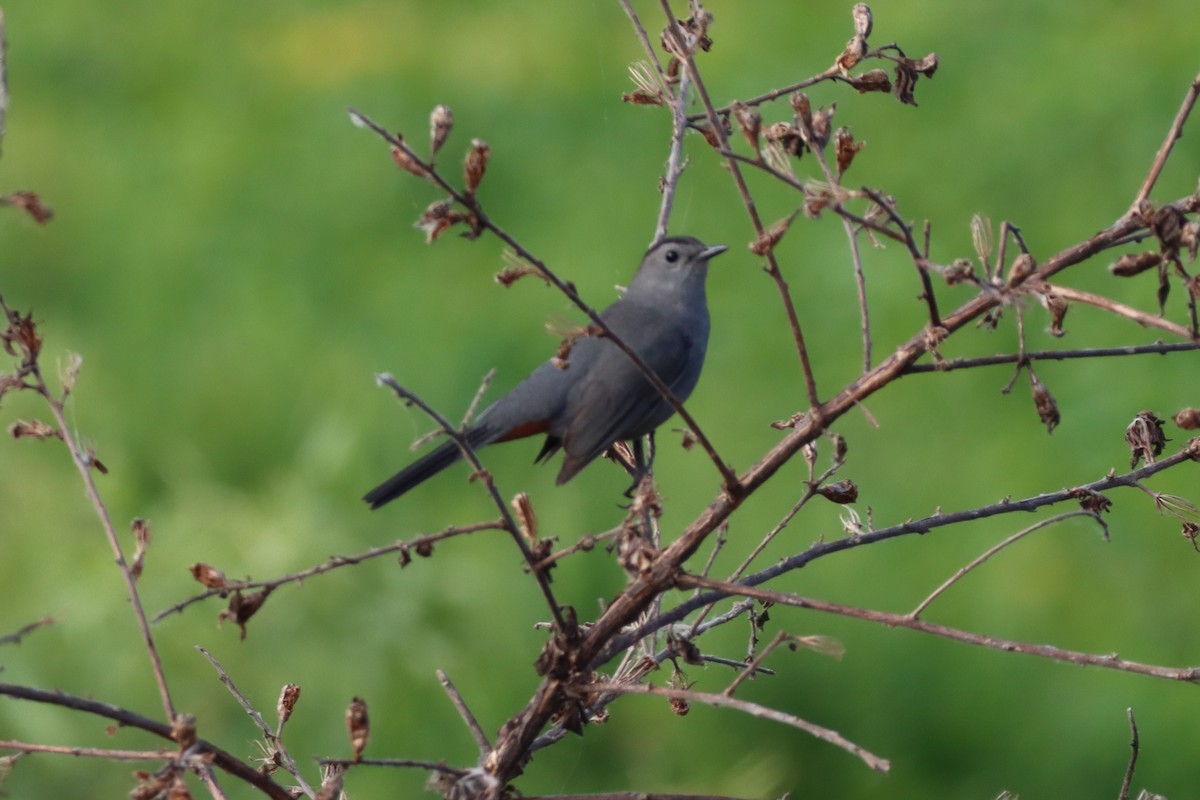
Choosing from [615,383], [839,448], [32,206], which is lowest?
[839,448]

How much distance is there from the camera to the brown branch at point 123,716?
115 cm

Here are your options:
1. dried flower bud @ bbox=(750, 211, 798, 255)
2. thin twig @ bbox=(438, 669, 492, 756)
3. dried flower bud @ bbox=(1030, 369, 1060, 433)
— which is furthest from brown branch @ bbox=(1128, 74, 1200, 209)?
thin twig @ bbox=(438, 669, 492, 756)

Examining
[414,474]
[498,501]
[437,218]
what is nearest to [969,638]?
[498,501]

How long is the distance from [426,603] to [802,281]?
1951 millimetres

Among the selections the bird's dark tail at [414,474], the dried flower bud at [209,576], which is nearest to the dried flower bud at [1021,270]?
the dried flower bud at [209,576]

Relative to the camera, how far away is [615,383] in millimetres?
2494

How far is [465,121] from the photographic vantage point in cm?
607

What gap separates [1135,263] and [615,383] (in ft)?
4.19

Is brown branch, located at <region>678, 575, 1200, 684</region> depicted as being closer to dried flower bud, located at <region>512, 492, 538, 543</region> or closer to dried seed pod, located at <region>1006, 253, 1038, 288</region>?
dried flower bud, located at <region>512, 492, 538, 543</region>

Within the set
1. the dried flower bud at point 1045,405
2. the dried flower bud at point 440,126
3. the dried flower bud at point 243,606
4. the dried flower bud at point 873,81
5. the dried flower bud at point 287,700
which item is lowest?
the dried flower bud at point 1045,405

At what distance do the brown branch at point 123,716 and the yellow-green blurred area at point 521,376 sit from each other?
5.42ft

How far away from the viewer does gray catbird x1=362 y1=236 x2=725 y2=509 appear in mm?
2455

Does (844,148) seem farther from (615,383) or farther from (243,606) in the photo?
(615,383)

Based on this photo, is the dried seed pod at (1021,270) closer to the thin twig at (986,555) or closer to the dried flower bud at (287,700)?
the thin twig at (986,555)
